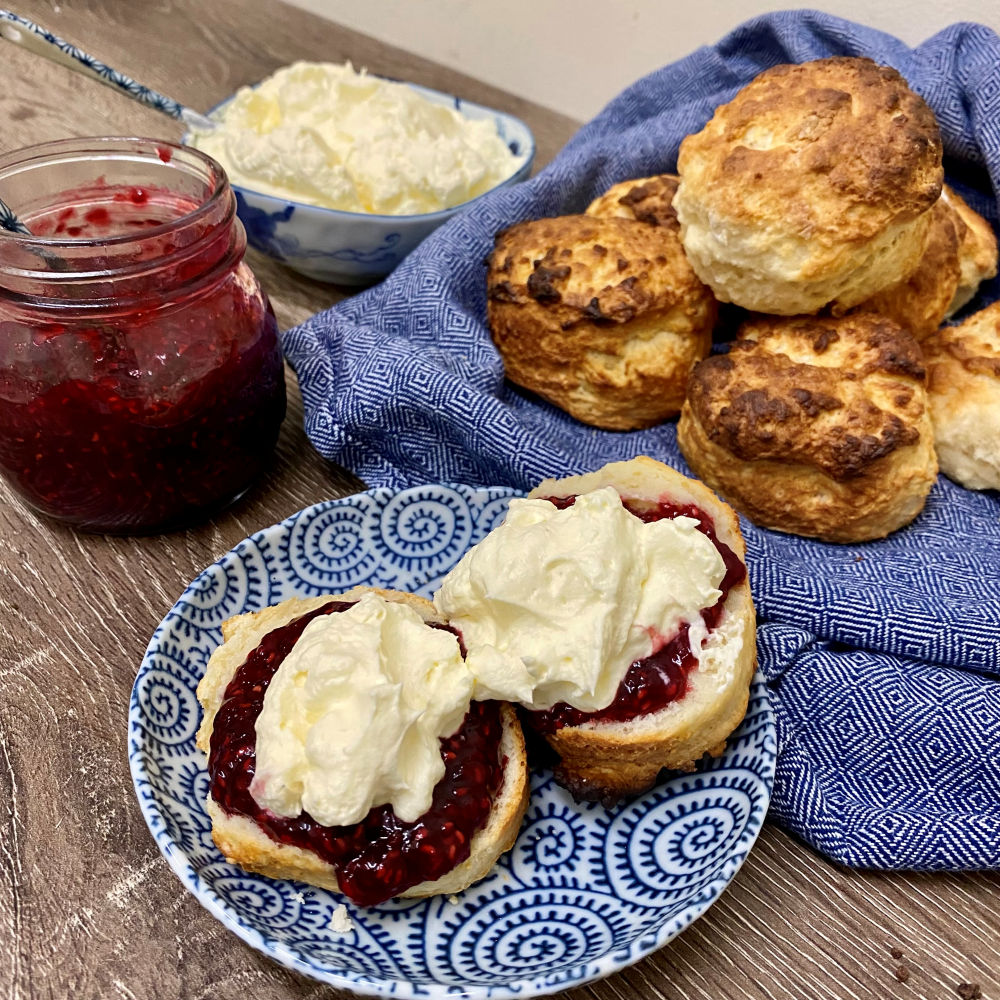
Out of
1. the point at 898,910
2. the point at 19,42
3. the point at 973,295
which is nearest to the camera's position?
the point at 898,910

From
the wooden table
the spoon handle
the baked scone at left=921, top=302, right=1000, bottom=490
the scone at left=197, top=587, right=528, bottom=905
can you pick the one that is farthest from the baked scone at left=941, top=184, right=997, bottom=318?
the spoon handle

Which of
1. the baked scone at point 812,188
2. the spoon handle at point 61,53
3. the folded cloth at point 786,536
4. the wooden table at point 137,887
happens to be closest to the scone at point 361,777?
the wooden table at point 137,887

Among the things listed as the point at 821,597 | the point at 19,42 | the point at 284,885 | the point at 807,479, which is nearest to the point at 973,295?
the point at 807,479

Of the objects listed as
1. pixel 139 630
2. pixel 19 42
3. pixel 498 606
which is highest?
pixel 19 42

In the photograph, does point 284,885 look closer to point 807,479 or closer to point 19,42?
point 807,479

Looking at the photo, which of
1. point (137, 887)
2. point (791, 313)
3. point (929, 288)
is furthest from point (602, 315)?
point (137, 887)

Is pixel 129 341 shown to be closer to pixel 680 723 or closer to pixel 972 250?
pixel 680 723
